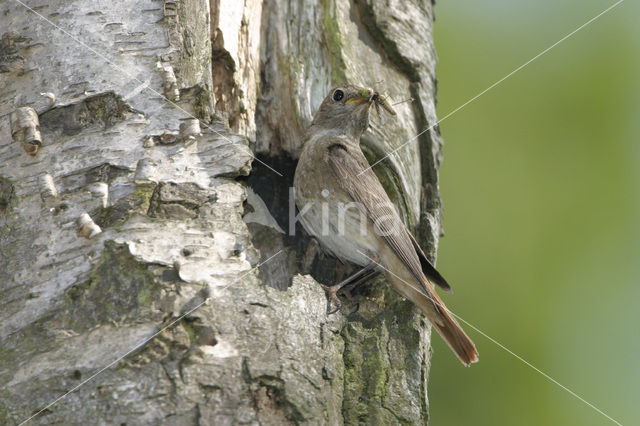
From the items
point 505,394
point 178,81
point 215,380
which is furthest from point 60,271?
point 505,394

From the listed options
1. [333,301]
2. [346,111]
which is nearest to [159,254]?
[333,301]

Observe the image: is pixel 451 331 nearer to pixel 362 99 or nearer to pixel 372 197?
pixel 372 197

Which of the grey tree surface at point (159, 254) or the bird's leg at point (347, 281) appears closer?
the grey tree surface at point (159, 254)

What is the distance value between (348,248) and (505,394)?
217 cm

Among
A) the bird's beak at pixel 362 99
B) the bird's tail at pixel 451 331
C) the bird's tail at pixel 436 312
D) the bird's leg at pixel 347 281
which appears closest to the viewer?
the bird's leg at pixel 347 281

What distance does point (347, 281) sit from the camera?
375cm

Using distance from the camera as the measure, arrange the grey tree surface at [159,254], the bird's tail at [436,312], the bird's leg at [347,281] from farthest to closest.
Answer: the bird's tail at [436,312], the bird's leg at [347,281], the grey tree surface at [159,254]

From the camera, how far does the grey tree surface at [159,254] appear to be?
2.39 metres

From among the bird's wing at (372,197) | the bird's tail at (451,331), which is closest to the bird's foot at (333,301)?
the bird's wing at (372,197)

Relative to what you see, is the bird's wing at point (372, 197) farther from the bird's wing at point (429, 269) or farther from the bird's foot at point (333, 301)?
the bird's foot at point (333, 301)

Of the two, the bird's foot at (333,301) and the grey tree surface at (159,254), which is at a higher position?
the grey tree surface at (159,254)

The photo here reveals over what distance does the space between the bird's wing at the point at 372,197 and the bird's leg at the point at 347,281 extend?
19 cm

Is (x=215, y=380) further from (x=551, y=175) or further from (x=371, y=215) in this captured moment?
(x=551, y=175)

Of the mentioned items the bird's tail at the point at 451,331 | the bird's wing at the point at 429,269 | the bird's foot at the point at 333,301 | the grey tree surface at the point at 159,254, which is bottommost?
the bird's tail at the point at 451,331
